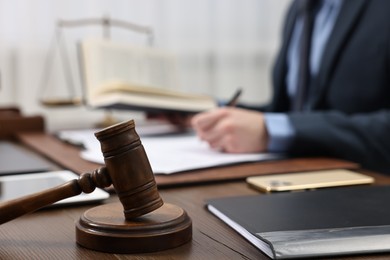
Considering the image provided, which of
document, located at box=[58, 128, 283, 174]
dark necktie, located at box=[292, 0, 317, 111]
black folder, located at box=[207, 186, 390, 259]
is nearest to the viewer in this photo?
black folder, located at box=[207, 186, 390, 259]

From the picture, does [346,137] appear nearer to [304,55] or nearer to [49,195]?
[304,55]

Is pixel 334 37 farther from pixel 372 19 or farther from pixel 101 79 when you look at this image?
pixel 101 79

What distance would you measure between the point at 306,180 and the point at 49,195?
0.37 metres

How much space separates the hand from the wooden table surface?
1.15 ft

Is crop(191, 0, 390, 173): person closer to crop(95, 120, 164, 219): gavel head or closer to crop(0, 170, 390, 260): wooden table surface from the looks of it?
crop(0, 170, 390, 260): wooden table surface

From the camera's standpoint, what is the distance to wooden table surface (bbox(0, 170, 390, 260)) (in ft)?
1.58

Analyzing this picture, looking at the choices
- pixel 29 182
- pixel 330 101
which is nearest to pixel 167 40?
pixel 330 101

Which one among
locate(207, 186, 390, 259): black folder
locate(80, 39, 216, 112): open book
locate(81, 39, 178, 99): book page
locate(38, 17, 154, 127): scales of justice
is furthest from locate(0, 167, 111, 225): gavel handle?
locate(38, 17, 154, 127): scales of justice

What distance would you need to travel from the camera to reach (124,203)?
1.65 feet

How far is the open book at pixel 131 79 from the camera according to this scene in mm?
1226

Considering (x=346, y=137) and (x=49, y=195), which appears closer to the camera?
(x=49, y=195)

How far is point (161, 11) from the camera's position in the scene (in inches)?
83.4

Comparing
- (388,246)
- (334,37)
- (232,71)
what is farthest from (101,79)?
(388,246)

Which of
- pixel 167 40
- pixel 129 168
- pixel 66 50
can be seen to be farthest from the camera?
pixel 167 40
